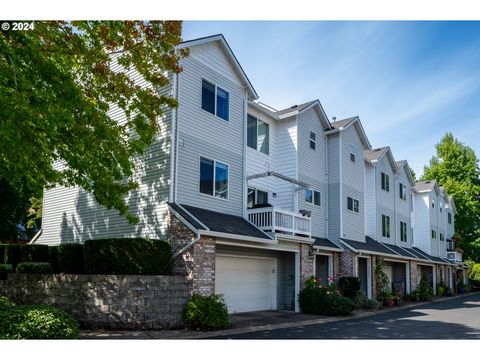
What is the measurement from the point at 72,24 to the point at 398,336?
42.1ft

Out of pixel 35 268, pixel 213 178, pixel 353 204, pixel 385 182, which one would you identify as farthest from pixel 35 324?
pixel 385 182

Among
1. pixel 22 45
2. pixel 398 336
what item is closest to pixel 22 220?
pixel 22 45

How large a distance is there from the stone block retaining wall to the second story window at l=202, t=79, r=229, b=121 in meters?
7.08

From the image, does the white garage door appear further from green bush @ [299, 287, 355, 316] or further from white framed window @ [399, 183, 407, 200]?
white framed window @ [399, 183, 407, 200]

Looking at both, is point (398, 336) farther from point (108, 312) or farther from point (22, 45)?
point (22, 45)

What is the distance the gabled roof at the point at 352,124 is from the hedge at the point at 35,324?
19210 millimetres

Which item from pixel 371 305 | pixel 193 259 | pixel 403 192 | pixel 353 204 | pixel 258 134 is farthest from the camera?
pixel 403 192

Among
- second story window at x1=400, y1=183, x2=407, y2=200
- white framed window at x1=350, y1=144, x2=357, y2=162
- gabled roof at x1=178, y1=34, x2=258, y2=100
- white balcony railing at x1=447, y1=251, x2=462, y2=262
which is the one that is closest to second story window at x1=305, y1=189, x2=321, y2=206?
white framed window at x1=350, y1=144, x2=357, y2=162

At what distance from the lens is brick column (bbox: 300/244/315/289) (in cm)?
2069

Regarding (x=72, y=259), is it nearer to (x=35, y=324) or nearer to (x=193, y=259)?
(x=193, y=259)

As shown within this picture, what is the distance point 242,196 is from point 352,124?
11.3 metres

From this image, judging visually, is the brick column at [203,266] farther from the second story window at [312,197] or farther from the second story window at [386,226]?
the second story window at [386,226]

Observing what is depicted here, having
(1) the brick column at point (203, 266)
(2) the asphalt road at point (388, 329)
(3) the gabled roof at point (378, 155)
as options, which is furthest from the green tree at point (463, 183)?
(1) the brick column at point (203, 266)

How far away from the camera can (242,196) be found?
63.4 ft
